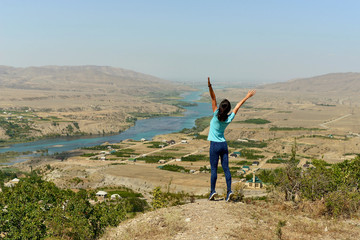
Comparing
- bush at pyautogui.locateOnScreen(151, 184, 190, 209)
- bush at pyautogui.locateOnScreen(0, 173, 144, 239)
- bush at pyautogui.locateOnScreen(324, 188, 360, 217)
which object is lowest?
bush at pyautogui.locateOnScreen(0, 173, 144, 239)

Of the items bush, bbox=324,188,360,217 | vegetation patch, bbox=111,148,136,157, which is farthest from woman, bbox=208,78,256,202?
vegetation patch, bbox=111,148,136,157

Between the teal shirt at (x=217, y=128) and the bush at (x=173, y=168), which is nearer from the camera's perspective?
the teal shirt at (x=217, y=128)

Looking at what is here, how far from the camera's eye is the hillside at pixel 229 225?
7.04 metres

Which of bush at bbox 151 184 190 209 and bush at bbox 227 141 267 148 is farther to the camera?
bush at bbox 227 141 267 148

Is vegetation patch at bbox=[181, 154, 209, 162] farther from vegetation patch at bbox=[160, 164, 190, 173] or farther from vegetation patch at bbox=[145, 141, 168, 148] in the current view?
vegetation patch at bbox=[145, 141, 168, 148]

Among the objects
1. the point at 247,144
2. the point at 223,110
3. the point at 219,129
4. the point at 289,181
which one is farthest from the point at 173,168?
the point at 223,110

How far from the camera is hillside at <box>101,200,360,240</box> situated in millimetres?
7043

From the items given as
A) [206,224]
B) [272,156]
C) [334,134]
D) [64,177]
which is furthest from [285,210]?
[334,134]

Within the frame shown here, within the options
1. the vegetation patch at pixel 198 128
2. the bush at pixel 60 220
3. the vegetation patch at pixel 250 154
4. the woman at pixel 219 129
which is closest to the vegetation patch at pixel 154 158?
the vegetation patch at pixel 250 154

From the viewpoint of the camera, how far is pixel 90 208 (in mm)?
17547

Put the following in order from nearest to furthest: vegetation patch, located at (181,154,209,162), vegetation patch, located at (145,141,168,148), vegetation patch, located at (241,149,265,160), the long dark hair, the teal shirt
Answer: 1. the long dark hair
2. the teal shirt
3. vegetation patch, located at (181,154,209,162)
4. vegetation patch, located at (241,149,265,160)
5. vegetation patch, located at (145,141,168,148)

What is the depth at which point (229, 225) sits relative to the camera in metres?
7.27

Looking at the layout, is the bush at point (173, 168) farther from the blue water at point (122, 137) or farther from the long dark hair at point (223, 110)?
the long dark hair at point (223, 110)

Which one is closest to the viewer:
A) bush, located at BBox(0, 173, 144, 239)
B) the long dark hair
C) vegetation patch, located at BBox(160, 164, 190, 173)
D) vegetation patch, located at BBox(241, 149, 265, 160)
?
the long dark hair
